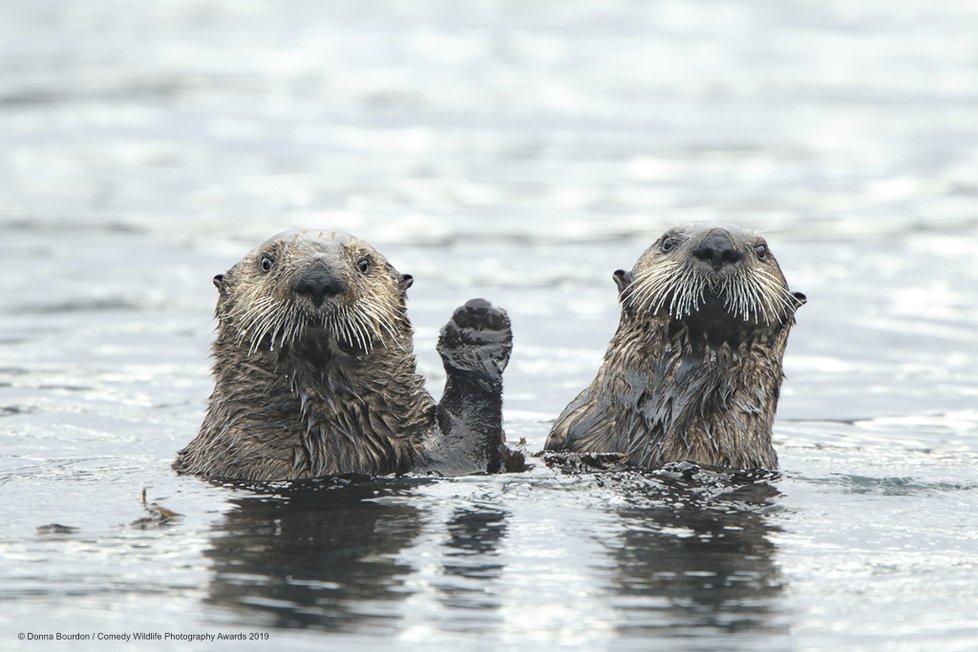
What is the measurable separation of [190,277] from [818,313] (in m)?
5.59

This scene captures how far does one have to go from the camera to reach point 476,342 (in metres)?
7.91

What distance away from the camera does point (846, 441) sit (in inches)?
397

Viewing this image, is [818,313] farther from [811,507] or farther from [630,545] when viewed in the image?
[630,545]

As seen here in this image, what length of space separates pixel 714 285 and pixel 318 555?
2421 mm

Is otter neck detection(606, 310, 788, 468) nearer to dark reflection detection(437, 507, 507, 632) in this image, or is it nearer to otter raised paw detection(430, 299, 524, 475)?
otter raised paw detection(430, 299, 524, 475)

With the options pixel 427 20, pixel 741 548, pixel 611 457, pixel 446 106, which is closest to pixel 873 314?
pixel 611 457

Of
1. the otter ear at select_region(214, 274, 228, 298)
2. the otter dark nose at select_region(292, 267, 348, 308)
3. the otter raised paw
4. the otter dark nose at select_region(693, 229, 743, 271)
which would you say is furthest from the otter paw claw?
the otter ear at select_region(214, 274, 228, 298)

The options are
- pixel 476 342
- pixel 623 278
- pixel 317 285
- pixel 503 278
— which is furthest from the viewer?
pixel 503 278

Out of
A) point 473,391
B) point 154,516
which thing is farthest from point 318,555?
point 473,391

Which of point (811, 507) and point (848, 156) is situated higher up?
point (848, 156)

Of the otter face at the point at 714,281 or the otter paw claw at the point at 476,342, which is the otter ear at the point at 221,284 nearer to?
the otter paw claw at the point at 476,342

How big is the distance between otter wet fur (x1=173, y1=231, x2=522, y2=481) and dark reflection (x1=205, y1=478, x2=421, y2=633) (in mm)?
199

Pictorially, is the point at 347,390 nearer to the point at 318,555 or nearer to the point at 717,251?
the point at 318,555

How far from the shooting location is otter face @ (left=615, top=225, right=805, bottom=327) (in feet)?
26.1
